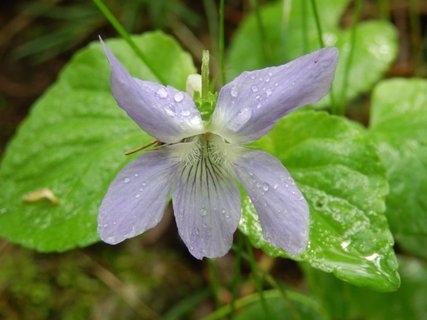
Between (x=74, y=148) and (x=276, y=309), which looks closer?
(x=74, y=148)

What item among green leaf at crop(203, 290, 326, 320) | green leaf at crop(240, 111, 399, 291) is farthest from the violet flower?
green leaf at crop(203, 290, 326, 320)

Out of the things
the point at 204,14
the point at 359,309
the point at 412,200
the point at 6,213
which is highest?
the point at 6,213

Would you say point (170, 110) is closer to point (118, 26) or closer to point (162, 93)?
point (162, 93)

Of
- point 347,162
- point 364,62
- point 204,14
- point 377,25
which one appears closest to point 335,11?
point 377,25

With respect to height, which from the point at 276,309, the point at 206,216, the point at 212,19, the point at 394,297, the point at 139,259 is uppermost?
the point at 206,216

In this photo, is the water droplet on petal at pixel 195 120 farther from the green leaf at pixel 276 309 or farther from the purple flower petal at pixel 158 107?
the green leaf at pixel 276 309

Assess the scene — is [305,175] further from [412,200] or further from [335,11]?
[335,11]

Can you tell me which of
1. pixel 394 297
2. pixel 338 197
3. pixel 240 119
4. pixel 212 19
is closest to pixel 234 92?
pixel 240 119
